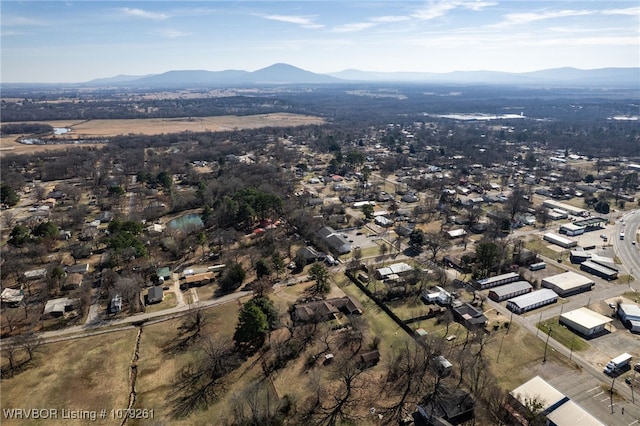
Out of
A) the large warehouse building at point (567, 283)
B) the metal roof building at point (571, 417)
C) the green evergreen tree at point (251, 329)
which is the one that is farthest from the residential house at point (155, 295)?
the large warehouse building at point (567, 283)

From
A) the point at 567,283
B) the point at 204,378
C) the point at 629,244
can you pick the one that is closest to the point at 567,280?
the point at 567,283

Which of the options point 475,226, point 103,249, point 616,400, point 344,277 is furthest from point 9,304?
point 475,226

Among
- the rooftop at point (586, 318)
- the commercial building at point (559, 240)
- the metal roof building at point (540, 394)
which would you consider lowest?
the commercial building at point (559, 240)

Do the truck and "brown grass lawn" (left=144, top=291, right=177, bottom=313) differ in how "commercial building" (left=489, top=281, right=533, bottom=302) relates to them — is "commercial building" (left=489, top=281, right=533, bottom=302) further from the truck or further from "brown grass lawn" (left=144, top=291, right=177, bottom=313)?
"brown grass lawn" (left=144, top=291, right=177, bottom=313)

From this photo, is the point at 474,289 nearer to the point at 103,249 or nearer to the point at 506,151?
the point at 103,249

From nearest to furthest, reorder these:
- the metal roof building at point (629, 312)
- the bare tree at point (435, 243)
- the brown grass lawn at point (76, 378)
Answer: the brown grass lawn at point (76, 378), the metal roof building at point (629, 312), the bare tree at point (435, 243)

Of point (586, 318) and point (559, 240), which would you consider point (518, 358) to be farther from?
point (559, 240)

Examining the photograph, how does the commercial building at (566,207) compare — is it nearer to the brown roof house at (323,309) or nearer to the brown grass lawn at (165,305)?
the brown roof house at (323,309)
